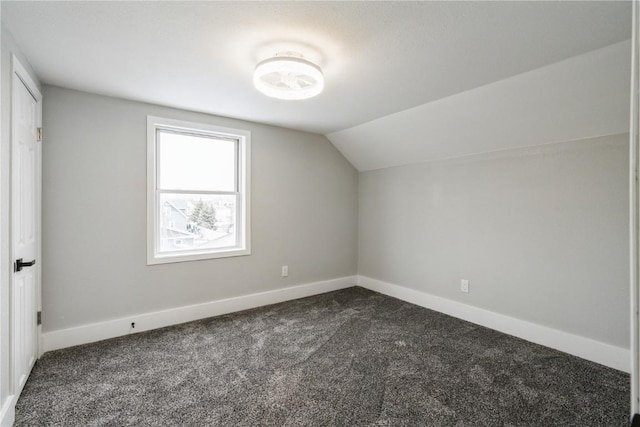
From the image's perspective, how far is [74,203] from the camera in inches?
107

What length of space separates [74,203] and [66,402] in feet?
5.23

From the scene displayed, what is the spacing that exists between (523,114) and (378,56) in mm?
1481

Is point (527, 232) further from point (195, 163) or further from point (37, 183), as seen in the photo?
point (37, 183)

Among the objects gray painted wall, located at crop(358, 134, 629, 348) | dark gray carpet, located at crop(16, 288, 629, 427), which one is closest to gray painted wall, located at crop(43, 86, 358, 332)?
dark gray carpet, located at crop(16, 288, 629, 427)

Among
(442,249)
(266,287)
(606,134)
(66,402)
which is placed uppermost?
(606,134)

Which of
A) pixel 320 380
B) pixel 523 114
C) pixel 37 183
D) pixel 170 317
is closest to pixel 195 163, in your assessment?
pixel 37 183

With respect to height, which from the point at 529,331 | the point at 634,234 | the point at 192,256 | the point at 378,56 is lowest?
the point at 529,331

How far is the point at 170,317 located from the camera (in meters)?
3.18

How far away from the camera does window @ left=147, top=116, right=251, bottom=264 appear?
125 inches

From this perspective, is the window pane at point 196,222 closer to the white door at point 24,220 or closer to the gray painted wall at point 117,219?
the gray painted wall at point 117,219

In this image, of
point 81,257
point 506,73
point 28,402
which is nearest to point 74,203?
point 81,257

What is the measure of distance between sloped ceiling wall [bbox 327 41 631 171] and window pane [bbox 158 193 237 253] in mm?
1904

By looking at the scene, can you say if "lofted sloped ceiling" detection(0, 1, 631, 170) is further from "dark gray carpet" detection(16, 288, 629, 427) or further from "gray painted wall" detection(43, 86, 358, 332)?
"dark gray carpet" detection(16, 288, 629, 427)

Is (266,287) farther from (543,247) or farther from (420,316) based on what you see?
(543,247)
